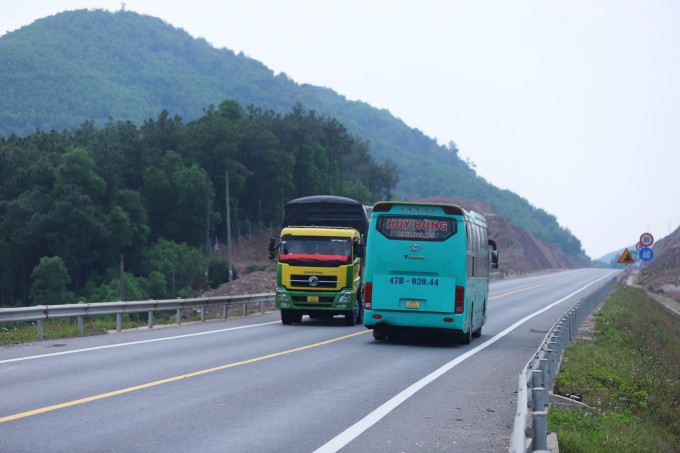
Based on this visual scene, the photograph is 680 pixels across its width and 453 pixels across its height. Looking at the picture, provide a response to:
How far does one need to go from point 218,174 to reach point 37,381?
111m

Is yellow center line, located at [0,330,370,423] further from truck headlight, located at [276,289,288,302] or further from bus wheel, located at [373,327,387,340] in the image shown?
truck headlight, located at [276,289,288,302]

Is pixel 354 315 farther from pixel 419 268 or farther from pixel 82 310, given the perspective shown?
pixel 82 310

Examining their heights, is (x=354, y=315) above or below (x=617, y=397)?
above

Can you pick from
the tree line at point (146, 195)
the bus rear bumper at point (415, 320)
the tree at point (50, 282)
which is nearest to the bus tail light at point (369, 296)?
the bus rear bumper at point (415, 320)

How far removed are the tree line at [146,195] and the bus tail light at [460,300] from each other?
71585mm

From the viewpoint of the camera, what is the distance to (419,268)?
75.3ft

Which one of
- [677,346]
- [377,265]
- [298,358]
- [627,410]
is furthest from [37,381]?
[677,346]

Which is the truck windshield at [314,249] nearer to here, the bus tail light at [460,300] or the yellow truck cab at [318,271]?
the yellow truck cab at [318,271]

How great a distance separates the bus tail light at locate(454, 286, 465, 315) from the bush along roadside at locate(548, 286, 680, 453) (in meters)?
2.56

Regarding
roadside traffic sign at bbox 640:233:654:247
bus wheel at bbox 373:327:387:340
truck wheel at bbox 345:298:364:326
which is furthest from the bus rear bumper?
roadside traffic sign at bbox 640:233:654:247

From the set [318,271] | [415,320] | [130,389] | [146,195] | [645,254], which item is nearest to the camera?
[130,389]

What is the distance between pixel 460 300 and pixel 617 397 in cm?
684

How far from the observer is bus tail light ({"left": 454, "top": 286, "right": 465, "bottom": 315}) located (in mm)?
22719

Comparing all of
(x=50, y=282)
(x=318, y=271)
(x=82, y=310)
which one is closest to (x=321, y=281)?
(x=318, y=271)
